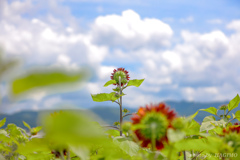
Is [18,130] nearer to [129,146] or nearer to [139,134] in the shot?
[129,146]

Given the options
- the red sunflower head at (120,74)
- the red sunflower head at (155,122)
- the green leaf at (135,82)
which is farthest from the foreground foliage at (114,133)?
the red sunflower head at (120,74)

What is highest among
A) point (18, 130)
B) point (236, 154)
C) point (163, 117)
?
point (18, 130)

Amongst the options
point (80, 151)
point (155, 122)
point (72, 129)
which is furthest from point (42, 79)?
point (155, 122)

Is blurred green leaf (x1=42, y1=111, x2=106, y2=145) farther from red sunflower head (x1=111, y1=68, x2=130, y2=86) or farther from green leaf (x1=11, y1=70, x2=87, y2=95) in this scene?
red sunflower head (x1=111, y1=68, x2=130, y2=86)

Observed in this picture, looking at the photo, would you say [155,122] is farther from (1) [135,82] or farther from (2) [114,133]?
(1) [135,82]

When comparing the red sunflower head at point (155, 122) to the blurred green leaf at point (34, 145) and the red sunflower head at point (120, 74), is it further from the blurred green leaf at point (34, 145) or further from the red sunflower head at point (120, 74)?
the red sunflower head at point (120, 74)

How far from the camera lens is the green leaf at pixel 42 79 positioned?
0.29m

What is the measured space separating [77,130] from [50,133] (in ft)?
0.13

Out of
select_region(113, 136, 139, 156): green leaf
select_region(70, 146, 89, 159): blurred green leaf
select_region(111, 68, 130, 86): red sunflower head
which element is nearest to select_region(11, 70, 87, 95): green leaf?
select_region(70, 146, 89, 159): blurred green leaf

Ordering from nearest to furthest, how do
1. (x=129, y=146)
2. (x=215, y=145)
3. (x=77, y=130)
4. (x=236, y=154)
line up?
(x=77, y=130)
(x=215, y=145)
(x=236, y=154)
(x=129, y=146)

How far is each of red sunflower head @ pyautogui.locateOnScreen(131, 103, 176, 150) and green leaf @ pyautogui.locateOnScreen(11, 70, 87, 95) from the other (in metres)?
0.42

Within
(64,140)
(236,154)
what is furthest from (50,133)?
(236,154)

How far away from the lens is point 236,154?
792 millimetres

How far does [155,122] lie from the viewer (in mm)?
715
